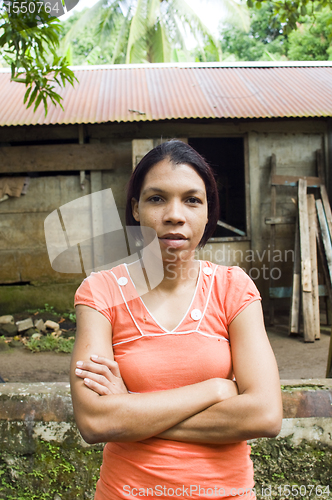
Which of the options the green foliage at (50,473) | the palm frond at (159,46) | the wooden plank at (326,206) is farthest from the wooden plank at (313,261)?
the palm frond at (159,46)

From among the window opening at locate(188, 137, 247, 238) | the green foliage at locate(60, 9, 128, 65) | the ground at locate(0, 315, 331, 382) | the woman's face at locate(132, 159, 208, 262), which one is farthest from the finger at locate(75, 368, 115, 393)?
the green foliage at locate(60, 9, 128, 65)

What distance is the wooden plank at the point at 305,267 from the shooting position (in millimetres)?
5137

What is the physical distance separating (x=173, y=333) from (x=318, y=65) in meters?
7.77

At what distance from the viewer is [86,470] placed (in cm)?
174

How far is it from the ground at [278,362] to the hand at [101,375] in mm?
3246

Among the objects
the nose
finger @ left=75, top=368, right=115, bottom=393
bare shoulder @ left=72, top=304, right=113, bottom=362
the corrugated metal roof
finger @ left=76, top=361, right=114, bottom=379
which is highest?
the corrugated metal roof

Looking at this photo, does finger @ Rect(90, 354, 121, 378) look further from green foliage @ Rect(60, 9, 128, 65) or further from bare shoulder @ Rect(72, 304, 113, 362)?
green foliage @ Rect(60, 9, 128, 65)

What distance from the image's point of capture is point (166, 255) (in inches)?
49.7

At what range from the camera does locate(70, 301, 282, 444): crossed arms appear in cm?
108

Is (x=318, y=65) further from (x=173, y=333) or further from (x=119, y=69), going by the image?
(x=173, y=333)

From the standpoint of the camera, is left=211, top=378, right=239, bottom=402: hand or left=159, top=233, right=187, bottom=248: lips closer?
left=211, top=378, right=239, bottom=402: hand

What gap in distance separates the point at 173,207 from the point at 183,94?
524 cm

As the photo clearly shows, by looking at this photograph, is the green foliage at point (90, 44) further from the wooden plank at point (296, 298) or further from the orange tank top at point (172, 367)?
the orange tank top at point (172, 367)

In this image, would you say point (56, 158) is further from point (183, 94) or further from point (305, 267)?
point (305, 267)
